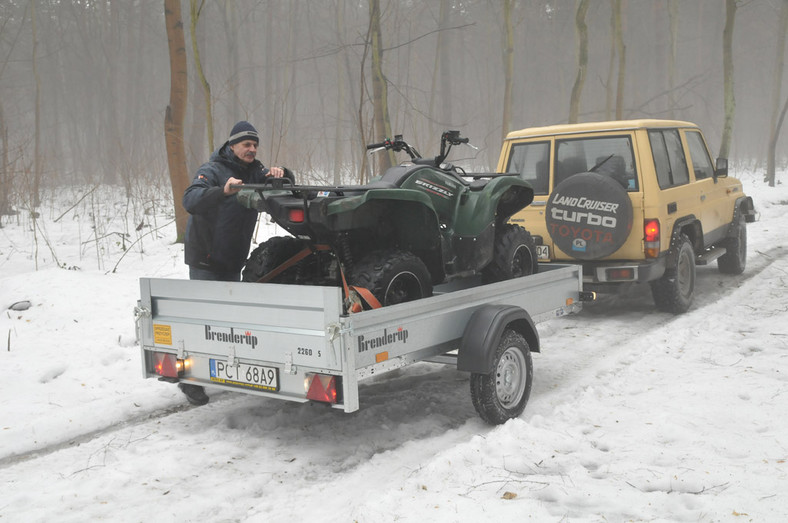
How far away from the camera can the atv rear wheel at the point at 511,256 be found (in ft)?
18.8

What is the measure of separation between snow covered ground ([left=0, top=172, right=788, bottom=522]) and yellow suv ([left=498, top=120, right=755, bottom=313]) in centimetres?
67

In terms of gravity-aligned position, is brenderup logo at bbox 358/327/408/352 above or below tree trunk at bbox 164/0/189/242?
below

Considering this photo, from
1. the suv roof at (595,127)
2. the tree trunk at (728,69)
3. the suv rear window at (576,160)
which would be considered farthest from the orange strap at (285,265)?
the tree trunk at (728,69)

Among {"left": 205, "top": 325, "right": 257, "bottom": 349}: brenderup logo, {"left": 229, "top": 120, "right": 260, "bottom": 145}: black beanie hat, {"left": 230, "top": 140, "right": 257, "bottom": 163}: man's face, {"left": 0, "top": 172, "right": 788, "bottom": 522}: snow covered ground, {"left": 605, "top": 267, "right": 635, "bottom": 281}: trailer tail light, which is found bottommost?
{"left": 0, "top": 172, "right": 788, "bottom": 522}: snow covered ground

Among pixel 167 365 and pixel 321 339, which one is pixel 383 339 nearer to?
pixel 321 339

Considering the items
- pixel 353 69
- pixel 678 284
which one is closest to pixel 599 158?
pixel 678 284

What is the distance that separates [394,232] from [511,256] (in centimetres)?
124

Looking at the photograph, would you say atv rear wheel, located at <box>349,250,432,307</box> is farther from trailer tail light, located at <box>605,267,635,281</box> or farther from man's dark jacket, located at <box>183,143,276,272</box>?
trailer tail light, located at <box>605,267,635,281</box>

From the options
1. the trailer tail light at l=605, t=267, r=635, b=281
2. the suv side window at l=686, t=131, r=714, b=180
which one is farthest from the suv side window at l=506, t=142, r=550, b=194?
the suv side window at l=686, t=131, r=714, b=180

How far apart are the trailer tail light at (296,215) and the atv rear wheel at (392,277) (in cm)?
53

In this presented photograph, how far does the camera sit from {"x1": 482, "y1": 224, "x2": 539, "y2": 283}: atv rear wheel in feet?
18.8

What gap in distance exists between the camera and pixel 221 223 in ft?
16.9

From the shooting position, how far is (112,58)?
29312 millimetres

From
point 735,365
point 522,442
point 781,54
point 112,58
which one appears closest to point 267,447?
point 522,442
